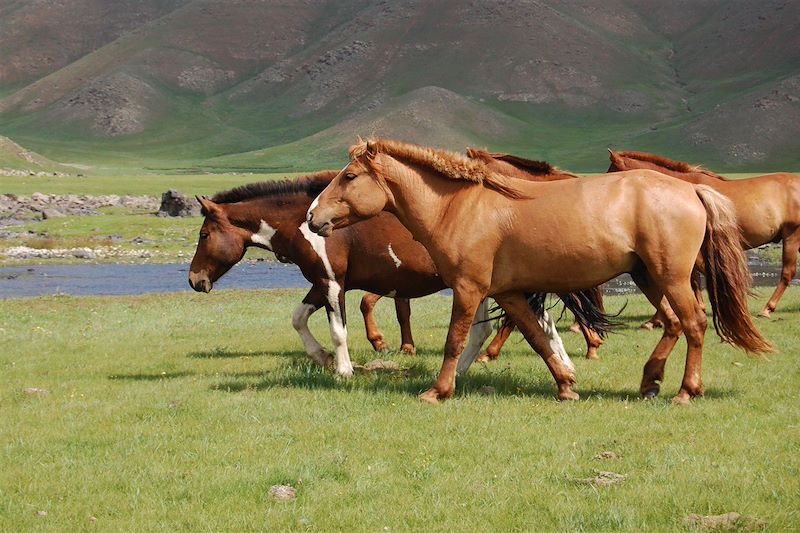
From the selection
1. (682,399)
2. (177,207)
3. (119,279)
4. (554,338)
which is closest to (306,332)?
(554,338)

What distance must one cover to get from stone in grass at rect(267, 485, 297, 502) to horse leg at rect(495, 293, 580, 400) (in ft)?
13.9

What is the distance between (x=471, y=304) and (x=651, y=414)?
7.50ft

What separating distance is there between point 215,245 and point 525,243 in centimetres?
486

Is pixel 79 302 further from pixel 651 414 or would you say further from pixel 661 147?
pixel 661 147

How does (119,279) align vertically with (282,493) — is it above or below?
below

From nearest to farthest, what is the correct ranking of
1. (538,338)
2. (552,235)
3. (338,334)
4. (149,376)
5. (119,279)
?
(552,235)
(538,338)
(338,334)
(149,376)
(119,279)

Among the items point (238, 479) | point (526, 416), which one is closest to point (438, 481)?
point (238, 479)

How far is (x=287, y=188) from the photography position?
13.8 meters

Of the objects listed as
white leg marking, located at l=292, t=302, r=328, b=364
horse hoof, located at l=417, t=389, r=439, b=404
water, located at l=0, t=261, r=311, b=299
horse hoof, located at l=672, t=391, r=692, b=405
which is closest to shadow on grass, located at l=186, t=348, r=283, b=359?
white leg marking, located at l=292, t=302, r=328, b=364

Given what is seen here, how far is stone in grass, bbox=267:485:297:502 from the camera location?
7.63m

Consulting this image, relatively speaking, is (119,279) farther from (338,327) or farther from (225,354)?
(338,327)

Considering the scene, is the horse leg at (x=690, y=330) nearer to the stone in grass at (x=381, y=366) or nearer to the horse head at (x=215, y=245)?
the stone in grass at (x=381, y=366)

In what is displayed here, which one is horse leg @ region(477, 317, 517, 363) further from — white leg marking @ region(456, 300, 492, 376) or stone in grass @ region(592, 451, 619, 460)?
stone in grass @ region(592, 451, 619, 460)

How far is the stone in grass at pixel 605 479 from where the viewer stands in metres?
7.70
